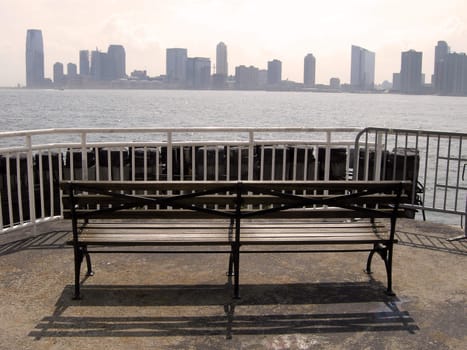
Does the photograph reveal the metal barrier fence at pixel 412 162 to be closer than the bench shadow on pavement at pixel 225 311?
No

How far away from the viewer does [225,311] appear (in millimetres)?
4516

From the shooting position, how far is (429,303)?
4762mm

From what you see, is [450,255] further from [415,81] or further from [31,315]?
[415,81]

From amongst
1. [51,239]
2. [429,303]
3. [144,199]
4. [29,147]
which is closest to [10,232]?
[51,239]

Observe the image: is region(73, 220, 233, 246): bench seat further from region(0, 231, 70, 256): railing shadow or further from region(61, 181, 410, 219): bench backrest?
region(0, 231, 70, 256): railing shadow

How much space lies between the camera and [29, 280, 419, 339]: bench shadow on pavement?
165 inches

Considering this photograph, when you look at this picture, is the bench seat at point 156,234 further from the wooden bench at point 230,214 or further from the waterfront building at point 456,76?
the waterfront building at point 456,76

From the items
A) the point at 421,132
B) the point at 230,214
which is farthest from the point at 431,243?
the point at 230,214

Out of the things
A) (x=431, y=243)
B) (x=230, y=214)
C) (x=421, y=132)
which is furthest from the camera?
(x=421, y=132)

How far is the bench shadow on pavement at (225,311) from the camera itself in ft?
13.7

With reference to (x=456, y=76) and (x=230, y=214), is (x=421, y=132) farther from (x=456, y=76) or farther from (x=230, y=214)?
(x=456, y=76)

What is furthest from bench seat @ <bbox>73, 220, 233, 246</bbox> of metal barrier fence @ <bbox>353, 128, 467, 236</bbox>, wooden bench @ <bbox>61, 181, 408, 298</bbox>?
metal barrier fence @ <bbox>353, 128, 467, 236</bbox>

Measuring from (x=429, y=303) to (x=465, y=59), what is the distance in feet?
514

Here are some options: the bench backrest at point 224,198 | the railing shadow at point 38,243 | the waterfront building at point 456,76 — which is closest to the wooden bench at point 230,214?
the bench backrest at point 224,198
